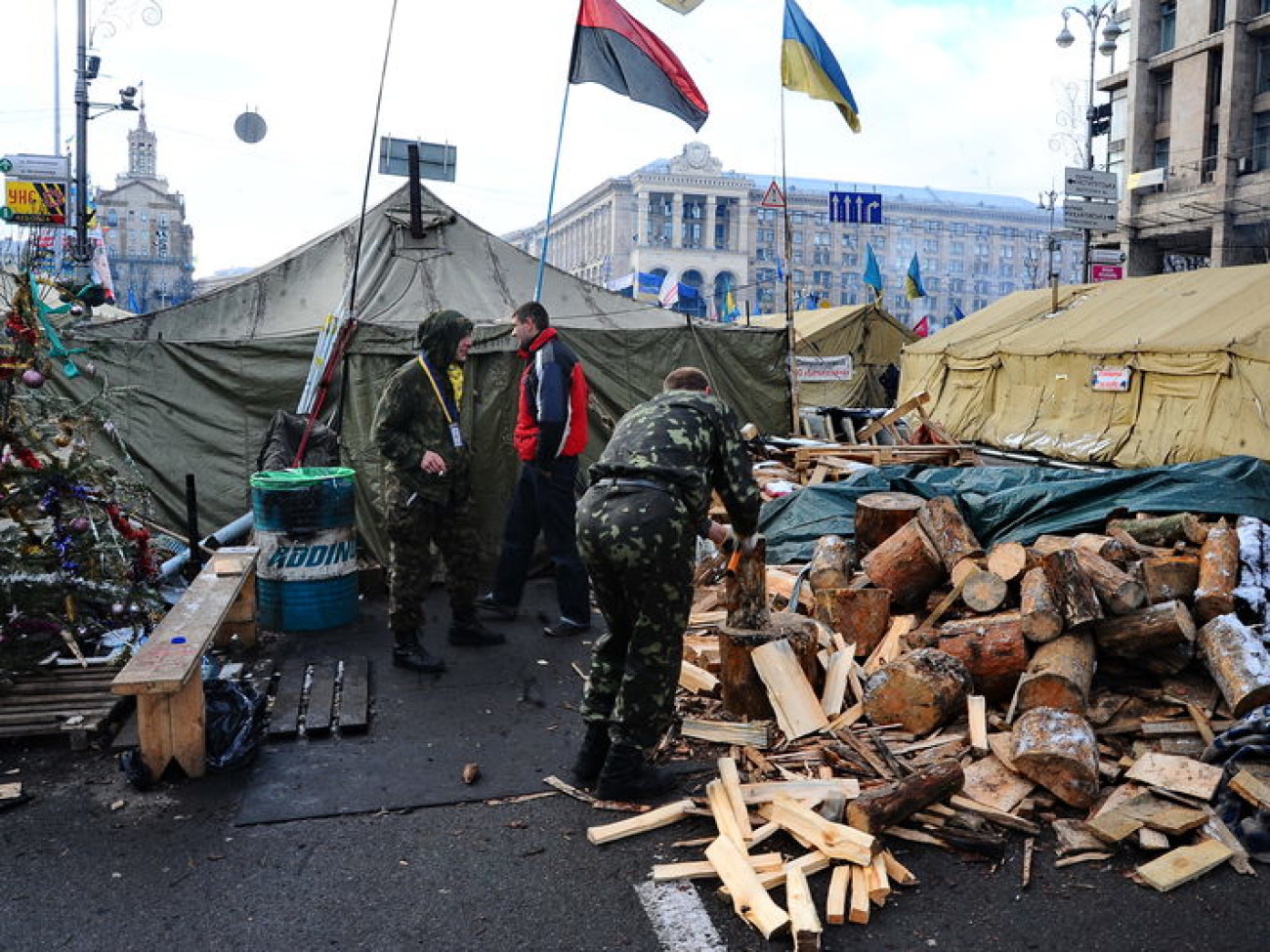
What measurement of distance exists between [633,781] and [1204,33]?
50.2 metres

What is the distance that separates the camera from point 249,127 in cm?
1944

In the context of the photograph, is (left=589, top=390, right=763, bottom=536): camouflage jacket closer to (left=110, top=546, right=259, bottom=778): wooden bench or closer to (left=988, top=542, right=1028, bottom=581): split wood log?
(left=110, top=546, right=259, bottom=778): wooden bench

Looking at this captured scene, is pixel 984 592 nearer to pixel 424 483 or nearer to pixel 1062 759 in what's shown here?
pixel 1062 759

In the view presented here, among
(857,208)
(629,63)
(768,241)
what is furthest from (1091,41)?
(768,241)

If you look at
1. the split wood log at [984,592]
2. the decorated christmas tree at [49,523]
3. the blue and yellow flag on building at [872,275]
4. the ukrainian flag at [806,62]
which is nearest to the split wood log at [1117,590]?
the split wood log at [984,592]

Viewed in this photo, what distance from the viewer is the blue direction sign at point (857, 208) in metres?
29.7

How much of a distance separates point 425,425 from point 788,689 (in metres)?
2.91

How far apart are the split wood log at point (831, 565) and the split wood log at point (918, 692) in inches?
61.9

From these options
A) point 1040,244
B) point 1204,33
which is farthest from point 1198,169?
point 1040,244

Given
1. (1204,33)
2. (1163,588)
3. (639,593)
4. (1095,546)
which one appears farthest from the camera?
(1204,33)

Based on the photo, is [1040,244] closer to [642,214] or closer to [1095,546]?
[642,214]

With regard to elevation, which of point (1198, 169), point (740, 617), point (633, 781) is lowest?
point (633, 781)

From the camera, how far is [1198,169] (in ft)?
139

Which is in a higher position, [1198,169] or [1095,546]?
[1198,169]
